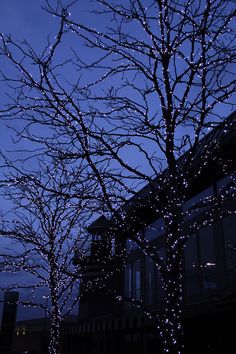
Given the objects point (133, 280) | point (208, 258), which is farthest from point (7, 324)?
point (208, 258)

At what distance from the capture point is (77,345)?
22.6 meters

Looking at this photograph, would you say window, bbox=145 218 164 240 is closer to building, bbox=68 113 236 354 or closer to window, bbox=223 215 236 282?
building, bbox=68 113 236 354

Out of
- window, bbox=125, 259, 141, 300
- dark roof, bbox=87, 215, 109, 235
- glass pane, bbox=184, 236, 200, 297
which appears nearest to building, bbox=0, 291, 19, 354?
window, bbox=125, 259, 141, 300

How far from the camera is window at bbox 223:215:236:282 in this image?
9.60m

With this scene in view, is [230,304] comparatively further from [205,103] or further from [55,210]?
[55,210]

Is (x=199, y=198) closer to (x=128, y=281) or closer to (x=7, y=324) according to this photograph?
(x=128, y=281)

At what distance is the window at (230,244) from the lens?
31.5 feet

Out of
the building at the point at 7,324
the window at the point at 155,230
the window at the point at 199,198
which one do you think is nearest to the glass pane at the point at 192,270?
the window at the point at 199,198

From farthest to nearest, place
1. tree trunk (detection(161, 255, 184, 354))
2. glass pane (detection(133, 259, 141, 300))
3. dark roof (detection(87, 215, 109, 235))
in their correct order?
glass pane (detection(133, 259, 141, 300)) < dark roof (detection(87, 215, 109, 235)) < tree trunk (detection(161, 255, 184, 354))

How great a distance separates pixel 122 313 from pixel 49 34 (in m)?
13.1

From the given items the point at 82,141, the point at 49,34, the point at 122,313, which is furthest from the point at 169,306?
the point at 122,313

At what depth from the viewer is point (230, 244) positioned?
9852mm

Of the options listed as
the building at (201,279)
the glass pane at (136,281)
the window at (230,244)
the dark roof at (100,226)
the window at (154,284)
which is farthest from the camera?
the glass pane at (136,281)

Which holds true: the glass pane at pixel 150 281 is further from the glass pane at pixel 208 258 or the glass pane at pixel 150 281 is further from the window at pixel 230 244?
the window at pixel 230 244
